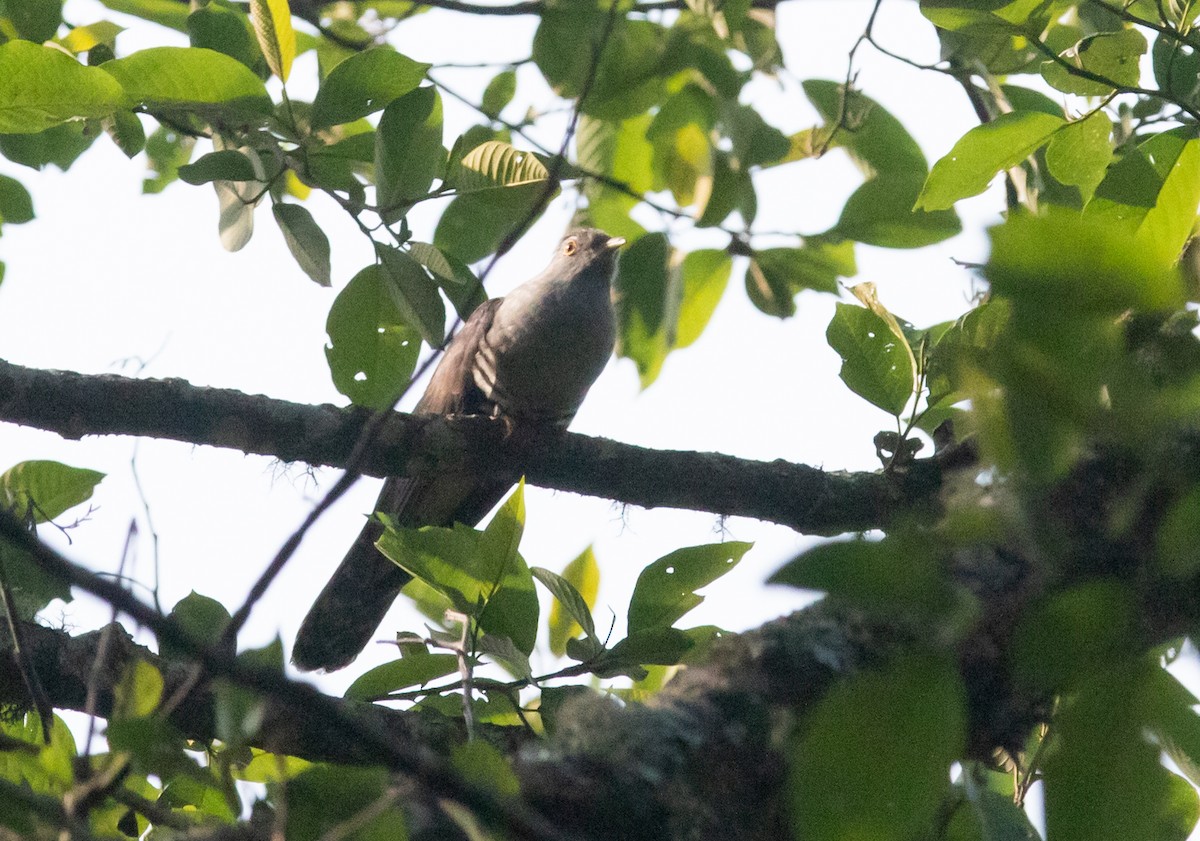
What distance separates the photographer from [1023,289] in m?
0.60

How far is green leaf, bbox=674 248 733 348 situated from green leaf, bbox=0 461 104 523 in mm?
1463

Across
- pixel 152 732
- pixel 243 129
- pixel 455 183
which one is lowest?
pixel 152 732

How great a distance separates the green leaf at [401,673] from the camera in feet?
8.41

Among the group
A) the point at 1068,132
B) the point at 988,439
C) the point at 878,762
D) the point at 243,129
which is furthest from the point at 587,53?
the point at 243,129

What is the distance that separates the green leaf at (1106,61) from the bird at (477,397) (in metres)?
2.18

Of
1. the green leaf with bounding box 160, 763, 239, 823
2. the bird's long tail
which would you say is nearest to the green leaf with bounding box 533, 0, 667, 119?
the green leaf with bounding box 160, 763, 239, 823

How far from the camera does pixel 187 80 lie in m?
2.02

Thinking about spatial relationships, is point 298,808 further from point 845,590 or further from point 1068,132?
point 1068,132

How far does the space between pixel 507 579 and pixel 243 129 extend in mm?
1169

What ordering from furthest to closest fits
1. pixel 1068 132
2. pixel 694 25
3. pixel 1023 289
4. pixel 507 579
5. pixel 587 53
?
pixel 507 579 → pixel 1068 132 → pixel 694 25 → pixel 587 53 → pixel 1023 289

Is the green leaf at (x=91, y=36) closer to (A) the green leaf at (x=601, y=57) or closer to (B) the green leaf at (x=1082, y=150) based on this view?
(A) the green leaf at (x=601, y=57)

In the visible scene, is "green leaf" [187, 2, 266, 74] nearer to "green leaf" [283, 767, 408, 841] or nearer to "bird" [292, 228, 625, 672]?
"green leaf" [283, 767, 408, 841]

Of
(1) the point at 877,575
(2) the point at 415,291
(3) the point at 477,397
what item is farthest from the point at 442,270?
(3) the point at 477,397

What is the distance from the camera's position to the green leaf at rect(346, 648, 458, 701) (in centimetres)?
256
